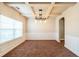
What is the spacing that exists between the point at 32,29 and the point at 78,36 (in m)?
8.36

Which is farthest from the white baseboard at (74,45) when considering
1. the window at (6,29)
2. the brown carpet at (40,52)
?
the window at (6,29)

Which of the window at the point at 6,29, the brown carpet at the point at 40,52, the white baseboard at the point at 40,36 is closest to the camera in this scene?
the brown carpet at the point at 40,52

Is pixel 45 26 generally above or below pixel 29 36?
above

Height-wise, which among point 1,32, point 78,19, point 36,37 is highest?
point 78,19

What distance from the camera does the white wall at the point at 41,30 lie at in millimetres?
13391

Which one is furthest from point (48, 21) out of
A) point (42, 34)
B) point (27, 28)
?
point (27, 28)

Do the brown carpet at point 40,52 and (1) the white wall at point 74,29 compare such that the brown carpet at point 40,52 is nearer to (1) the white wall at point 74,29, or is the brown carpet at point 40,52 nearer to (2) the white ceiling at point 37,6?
(1) the white wall at point 74,29

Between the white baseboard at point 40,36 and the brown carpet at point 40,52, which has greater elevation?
the white baseboard at point 40,36

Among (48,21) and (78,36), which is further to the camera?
(48,21)

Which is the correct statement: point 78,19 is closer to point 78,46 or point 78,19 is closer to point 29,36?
point 78,46

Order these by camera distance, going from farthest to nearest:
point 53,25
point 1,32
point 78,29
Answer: point 53,25, point 1,32, point 78,29

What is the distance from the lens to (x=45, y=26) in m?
13.5

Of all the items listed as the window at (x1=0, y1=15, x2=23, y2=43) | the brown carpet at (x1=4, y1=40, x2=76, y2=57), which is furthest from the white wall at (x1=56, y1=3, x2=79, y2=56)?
the window at (x1=0, y1=15, x2=23, y2=43)

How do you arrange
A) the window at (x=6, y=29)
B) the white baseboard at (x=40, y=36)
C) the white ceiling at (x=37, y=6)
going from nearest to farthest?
the white ceiling at (x=37, y=6) → the window at (x=6, y=29) → the white baseboard at (x=40, y=36)
